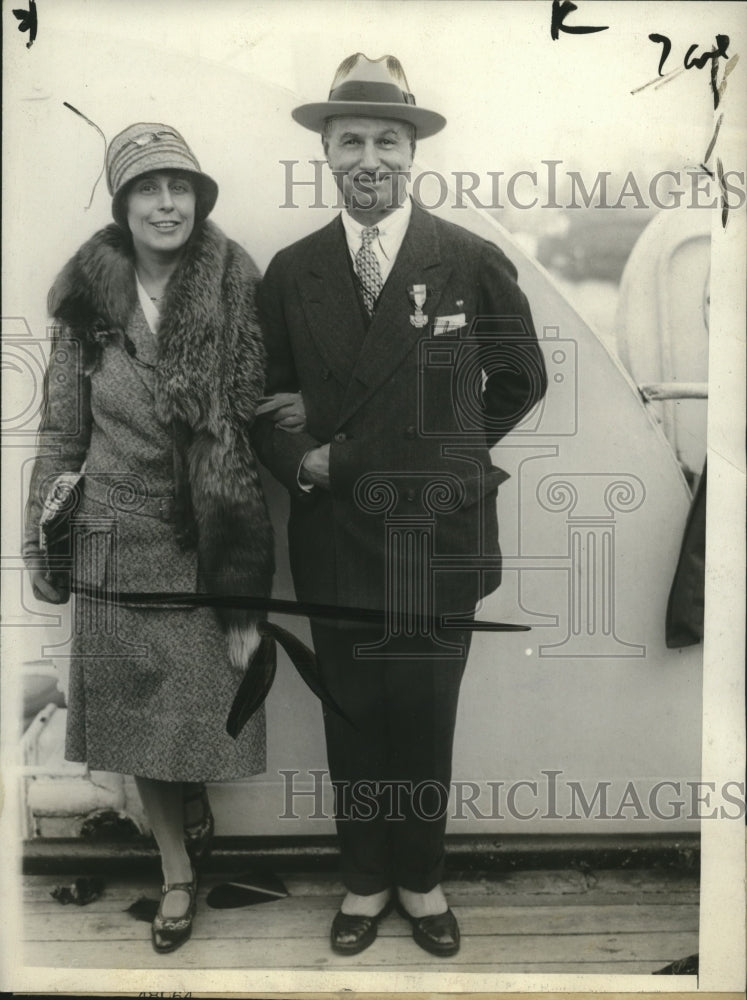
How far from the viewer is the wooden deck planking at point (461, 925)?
2713 millimetres

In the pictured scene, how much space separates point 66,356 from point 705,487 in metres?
1.59

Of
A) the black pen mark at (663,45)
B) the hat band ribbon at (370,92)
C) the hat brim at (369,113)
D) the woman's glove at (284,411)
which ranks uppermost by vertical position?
the black pen mark at (663,45)

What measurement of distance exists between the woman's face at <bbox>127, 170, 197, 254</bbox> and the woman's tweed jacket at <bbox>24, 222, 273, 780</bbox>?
45 millimetres

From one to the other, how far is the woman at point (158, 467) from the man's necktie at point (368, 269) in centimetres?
26

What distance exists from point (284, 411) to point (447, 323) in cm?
44

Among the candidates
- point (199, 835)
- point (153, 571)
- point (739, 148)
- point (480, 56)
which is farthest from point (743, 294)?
point (199, 835)

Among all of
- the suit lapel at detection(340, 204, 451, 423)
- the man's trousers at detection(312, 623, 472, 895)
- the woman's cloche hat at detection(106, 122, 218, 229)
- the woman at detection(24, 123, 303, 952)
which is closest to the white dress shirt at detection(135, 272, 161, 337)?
the woman at detection(24, 123, 303, 952)

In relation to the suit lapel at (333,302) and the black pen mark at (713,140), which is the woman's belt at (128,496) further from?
the black pen mark at (713,140)

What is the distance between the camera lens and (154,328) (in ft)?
8.63

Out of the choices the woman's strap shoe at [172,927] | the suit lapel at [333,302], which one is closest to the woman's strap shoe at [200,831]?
the woman's strap shoe at [172,927]

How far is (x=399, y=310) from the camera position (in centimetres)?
261

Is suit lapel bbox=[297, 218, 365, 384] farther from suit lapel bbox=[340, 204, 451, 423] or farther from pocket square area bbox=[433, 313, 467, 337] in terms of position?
pocket square area bbox=[433, 313, 467, 337]

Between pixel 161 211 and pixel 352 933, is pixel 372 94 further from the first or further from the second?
pixel 352 933

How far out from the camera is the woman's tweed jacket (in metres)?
2.61
